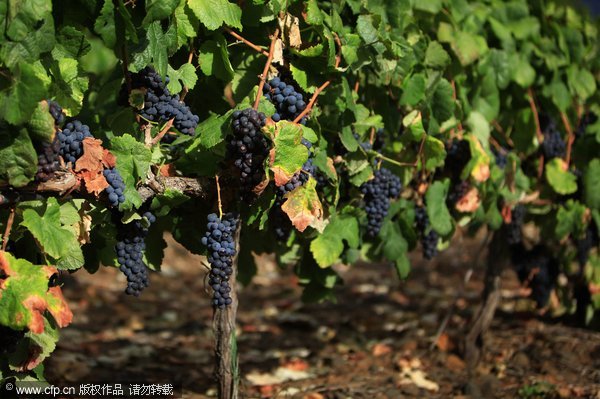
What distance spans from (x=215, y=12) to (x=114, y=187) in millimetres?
701

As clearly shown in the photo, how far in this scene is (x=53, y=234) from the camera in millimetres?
2439

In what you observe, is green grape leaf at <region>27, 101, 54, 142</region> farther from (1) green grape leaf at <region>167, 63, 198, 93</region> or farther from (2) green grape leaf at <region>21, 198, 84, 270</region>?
(1) green grape leaf at <region>167, 63, 198, 93</region>

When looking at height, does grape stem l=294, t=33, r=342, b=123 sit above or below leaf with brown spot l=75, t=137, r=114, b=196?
above

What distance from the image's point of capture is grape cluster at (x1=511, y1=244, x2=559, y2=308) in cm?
478

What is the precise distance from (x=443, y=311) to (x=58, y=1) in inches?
166

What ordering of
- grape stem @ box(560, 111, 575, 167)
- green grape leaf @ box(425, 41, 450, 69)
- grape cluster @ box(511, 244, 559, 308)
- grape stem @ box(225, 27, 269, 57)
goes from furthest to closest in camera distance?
grape cluster @ box(511, 244, 559, 308), grape stem @ box(560, 111, 575, 167), green grape leaf @ box(425, 41, 450, 69), grape stem @ box(225, 27, 269, 57)

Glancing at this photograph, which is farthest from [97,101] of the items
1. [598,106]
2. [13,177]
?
[598,106]

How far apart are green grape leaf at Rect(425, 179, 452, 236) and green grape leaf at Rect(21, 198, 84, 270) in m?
1.80

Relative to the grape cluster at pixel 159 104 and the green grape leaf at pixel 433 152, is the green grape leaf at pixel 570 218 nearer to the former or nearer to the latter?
the green grape leaf at pixel 433 152

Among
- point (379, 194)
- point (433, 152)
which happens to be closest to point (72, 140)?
point (379, 194)

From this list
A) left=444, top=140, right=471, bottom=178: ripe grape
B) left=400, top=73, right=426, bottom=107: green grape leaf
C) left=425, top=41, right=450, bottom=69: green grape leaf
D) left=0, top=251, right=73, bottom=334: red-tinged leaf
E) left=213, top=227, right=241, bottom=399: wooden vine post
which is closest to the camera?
left=0, top=251, right=73, bottom=334: red-tinged leaf

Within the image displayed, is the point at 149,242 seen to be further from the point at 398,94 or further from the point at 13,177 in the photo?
the point at 398,94

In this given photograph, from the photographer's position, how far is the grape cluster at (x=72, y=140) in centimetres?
246

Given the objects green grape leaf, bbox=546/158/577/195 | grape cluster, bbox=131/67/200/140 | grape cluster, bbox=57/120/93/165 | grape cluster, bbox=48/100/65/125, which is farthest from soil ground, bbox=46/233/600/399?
grape cluster, bbox=48/100/65/125
